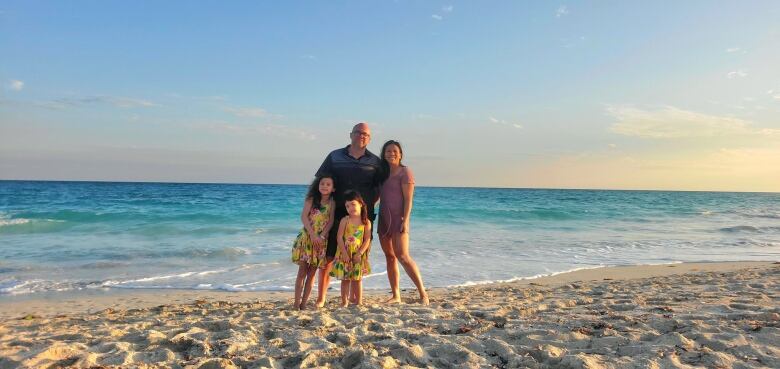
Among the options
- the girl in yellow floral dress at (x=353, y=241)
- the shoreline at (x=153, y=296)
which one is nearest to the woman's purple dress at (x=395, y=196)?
the girl in yellow floral dress at (x=353, y=241)

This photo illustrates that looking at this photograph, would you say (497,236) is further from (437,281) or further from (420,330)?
(420,330)

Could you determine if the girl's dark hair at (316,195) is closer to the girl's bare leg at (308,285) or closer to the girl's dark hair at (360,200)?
the girl's dark hair at (360,200)

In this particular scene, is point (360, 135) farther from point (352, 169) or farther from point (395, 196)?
point (395, 196)

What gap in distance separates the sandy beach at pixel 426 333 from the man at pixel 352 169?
0.92 metres

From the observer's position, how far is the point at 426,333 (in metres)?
3.75

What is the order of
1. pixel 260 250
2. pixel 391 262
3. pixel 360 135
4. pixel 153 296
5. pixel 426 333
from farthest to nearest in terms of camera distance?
pixel 260 250 → pixel 153 296 → pixel 391 262 → pixel 360 135 → pixel 426 333

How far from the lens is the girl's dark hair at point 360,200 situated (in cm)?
477

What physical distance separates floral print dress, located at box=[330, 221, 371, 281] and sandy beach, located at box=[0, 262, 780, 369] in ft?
1.12

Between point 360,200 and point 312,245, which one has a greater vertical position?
point 360,200

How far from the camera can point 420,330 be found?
385 cm

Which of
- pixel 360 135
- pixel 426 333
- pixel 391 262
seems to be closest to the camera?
pixel 426 333

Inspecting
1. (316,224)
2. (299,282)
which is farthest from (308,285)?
(316,224)

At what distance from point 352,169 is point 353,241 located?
70cm

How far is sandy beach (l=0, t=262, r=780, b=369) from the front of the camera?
3.15 metres
